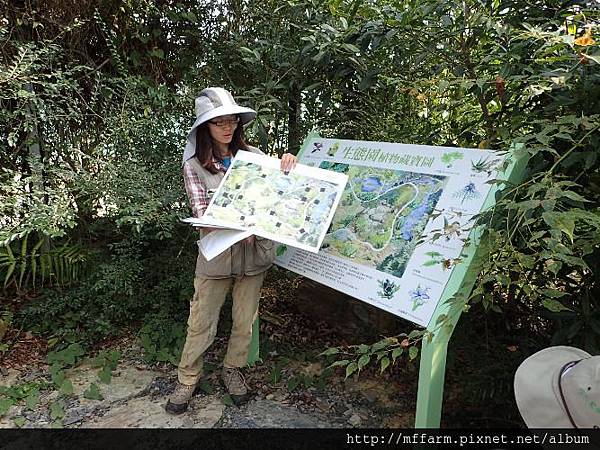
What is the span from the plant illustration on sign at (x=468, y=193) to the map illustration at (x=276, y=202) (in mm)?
556

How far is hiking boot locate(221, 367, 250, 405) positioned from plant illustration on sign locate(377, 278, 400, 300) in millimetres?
1132

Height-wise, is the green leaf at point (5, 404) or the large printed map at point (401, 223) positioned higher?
the large printed map at point (401, 223)

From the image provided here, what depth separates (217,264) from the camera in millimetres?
2471

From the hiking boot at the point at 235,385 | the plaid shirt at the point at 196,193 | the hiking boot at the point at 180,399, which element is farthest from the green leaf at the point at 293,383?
the plaid shirt at the point at 196,193

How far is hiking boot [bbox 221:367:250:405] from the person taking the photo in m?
2.72

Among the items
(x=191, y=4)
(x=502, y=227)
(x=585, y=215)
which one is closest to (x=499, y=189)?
(x=502, y=227)

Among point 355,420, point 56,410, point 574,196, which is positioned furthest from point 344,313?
point 574,196

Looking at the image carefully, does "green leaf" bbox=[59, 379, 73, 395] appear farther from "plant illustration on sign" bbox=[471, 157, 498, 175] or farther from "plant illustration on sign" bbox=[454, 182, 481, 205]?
"plant illustration on sign" bbox=[471, 157, 498, 175]

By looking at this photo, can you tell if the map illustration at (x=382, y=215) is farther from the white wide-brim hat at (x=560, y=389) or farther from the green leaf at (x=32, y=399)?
the green leaf at (x=32, y=399)

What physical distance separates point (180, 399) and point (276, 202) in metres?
1.23

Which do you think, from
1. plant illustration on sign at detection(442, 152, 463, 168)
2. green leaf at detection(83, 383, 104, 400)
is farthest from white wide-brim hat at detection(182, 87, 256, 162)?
green leaf at detection(83, 383, 104, 400)

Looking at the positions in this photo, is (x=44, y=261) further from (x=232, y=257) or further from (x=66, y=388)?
(x=232, y=257)

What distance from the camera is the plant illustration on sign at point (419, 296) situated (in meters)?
1.87

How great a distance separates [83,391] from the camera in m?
2.86
